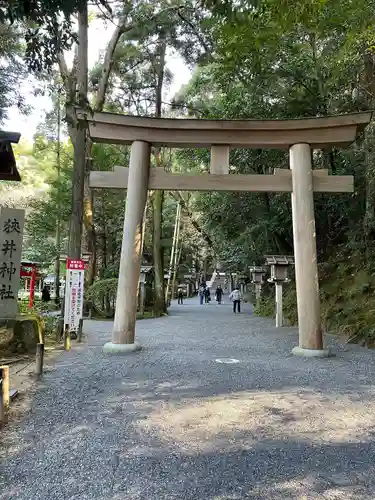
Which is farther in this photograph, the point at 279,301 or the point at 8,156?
the point at 279,301

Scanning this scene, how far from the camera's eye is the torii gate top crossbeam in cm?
786

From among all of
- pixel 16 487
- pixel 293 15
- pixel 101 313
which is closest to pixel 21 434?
pixel 16 487

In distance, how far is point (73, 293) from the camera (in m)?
9.45

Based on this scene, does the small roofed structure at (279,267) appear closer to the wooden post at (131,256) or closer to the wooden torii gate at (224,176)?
the wooden torii gate at (224,176)

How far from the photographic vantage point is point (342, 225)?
15.1 m

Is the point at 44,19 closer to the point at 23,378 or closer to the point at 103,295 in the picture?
the point at 23,378

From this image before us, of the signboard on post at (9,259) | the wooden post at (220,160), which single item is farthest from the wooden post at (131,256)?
the signboard on post at (9,259)

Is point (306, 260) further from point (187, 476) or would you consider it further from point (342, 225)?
point (342, 225)

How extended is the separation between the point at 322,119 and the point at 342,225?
813 cm

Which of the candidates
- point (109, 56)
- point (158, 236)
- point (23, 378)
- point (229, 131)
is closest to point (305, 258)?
point (229, 131)

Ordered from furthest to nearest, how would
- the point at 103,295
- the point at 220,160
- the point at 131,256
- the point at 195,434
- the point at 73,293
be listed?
the point at 103,295 → the point at 73,293 → the point at 220,160 → the point at 131,256 → the point at 195,434

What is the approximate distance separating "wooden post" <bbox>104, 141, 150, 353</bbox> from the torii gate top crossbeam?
0.36m

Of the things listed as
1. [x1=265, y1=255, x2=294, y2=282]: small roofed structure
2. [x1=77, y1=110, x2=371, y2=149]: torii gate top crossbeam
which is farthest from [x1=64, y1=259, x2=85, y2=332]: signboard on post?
[x1=265, y1=255, x2=294, y2=282]: small roofed structure

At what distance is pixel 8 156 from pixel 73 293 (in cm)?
460
